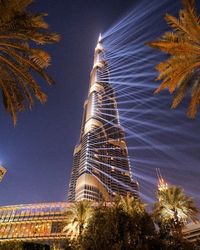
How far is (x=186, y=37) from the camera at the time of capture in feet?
31.8

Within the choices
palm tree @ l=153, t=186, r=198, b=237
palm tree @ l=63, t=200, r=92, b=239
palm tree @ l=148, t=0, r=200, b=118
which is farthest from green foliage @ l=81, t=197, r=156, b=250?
palm tree @ l=63, t=200, r=92, b=239

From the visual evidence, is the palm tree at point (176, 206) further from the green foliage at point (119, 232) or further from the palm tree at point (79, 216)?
the green foliage at point (119, 232)

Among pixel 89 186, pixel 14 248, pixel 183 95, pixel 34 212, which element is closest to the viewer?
pixel 183 95

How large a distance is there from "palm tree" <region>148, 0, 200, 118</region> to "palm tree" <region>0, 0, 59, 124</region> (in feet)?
14.3

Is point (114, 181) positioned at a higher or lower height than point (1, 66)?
higher

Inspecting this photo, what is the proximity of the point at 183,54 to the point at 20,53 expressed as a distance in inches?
247

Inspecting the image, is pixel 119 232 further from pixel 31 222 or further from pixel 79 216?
pixel 31 222

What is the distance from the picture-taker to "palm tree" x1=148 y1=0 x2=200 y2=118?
9.02 meters

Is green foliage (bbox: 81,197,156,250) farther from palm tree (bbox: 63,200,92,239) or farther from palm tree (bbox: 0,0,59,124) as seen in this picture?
palm tree (bbox: 63,200,92,239)

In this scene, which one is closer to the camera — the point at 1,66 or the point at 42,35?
the point at 42,35

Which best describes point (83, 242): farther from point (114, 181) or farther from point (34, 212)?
point (114, 181)

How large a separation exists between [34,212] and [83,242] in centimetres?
5758

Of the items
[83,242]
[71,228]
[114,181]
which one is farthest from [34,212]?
[114,181]

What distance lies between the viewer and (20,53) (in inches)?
376
